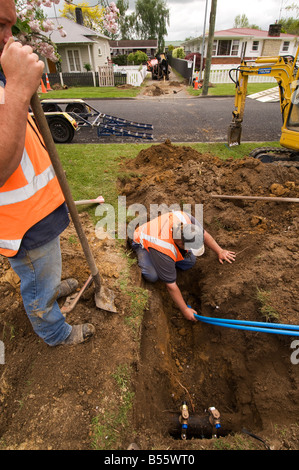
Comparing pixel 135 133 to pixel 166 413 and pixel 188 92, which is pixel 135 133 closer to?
pixel 166 413

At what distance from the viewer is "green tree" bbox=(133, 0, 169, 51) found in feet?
161

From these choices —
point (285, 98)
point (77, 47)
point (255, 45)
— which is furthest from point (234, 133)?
point (255, 45)

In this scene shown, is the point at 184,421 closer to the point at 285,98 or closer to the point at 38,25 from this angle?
the point at 38,25

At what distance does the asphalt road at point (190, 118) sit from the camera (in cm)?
847

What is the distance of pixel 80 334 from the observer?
A: 2.23 metres

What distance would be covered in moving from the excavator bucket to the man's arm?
22.1 ft

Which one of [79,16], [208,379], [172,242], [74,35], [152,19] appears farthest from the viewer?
[152,19]

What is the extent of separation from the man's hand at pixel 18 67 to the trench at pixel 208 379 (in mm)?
2192

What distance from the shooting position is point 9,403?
193cm

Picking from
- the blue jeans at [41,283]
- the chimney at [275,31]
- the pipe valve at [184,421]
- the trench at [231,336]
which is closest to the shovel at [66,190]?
the blue jeans at [41,283]

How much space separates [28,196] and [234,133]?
6.95m

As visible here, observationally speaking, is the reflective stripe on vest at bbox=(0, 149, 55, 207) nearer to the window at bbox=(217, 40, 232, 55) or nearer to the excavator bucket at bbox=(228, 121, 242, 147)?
the excavator bucket at bbox=(228, 121, 242, 147)

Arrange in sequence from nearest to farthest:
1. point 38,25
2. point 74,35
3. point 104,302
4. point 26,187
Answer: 1. point 26,187
2. point 104,302
3. point 38,25
4. point 74,35

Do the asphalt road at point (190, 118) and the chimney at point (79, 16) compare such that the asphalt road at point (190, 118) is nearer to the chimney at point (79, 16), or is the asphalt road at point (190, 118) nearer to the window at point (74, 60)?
the window at point (74, 60)
